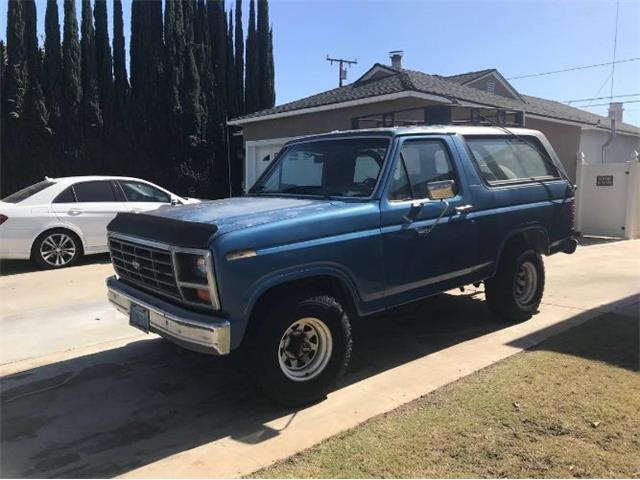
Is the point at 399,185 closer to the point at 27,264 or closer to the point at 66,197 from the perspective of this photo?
the point at 66,197

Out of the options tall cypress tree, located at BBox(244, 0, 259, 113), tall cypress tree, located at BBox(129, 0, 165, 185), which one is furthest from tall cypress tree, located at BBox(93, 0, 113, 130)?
tall cypress tree, located at BBox(244, 0, 259, 113)

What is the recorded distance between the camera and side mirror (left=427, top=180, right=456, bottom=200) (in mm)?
4734

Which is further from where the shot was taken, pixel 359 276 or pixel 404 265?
pixel 404 265

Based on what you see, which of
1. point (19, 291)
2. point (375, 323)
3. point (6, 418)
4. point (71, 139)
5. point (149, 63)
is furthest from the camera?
point (149, 63)

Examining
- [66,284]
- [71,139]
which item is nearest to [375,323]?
[66,284]

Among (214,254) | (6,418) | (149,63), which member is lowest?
(6,418)

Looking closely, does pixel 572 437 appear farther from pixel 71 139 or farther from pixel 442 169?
pixel 71 139

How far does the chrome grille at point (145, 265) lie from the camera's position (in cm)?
399

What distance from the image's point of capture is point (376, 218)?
14.7 feet

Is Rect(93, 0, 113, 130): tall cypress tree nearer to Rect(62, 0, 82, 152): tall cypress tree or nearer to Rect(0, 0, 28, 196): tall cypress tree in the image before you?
Rect(62, 0, 82, 152): tall cypress tree

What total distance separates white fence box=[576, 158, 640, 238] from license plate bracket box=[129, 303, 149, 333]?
42.0ft

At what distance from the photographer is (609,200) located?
1398 cm

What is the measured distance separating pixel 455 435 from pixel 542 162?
4124 mm

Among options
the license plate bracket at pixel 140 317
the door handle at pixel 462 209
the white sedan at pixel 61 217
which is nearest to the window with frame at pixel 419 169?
the door handle at pixel 462 209
